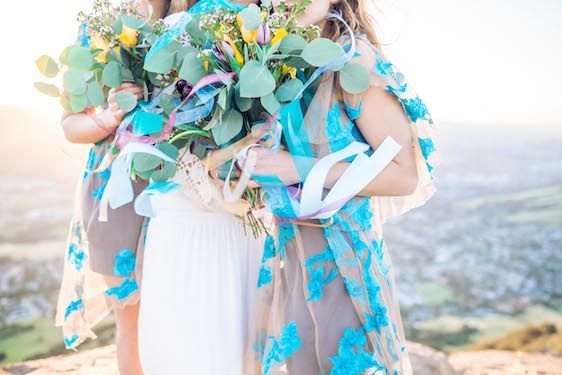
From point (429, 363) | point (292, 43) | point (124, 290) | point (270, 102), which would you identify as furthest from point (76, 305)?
point (429, 363)

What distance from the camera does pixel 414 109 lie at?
1491 mm

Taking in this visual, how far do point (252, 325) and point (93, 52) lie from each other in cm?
85

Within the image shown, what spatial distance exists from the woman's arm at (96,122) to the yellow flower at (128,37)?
11 cm

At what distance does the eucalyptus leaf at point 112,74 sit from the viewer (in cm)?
149

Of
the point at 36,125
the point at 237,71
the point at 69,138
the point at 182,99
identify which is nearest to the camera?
the point at 237,71

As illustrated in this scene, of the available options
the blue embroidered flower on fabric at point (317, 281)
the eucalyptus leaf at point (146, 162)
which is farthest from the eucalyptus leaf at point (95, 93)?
the blue embroidered flower on fabric at point (317, 281)

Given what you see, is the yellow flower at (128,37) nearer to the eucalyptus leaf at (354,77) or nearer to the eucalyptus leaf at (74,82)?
the eucalyptus leaf at (74,82)

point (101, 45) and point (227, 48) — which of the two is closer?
point (227, 48)

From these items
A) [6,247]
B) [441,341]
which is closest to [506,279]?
[441,341]

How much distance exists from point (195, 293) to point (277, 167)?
1.37 ft

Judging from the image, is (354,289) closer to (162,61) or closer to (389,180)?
(389,180)

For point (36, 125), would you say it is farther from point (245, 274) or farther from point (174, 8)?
point (245, 274)

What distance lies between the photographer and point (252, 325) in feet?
5.15

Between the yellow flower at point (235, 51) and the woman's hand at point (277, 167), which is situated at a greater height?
the yellow flower at point (235, 51)
